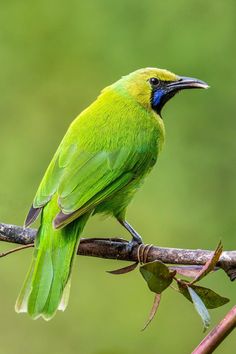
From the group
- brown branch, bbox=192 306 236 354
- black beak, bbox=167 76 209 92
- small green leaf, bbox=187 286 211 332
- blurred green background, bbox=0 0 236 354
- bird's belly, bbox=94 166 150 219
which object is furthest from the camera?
blurred green background, bbox=0 0 236 354

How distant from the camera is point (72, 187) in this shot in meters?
3.72

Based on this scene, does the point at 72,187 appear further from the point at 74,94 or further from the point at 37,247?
the point at 74,94

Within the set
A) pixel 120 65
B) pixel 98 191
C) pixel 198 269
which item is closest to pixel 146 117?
pixel 98 191

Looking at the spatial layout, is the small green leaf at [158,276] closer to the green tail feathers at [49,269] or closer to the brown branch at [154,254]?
the brown branch at [154,254]

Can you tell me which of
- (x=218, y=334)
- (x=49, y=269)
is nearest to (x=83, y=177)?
(x=49, y=269)

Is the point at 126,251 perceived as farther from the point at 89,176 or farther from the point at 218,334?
the point at 218,334

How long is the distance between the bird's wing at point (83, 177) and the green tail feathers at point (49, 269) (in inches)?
3.1

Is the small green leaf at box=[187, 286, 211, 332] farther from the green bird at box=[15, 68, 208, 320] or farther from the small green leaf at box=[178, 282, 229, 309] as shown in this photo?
the green bird at box=[15, 68, 208, 320]

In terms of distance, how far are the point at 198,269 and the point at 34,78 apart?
5458 mm

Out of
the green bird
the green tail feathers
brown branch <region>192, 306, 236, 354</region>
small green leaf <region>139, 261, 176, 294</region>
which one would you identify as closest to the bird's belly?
the green bird

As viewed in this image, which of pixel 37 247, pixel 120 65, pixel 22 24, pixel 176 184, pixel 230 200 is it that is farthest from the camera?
pixel 22 24

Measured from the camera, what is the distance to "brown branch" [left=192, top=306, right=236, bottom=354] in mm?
1678

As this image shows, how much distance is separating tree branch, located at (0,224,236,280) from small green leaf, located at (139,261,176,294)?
0.20 m

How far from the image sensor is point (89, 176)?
3840mm
